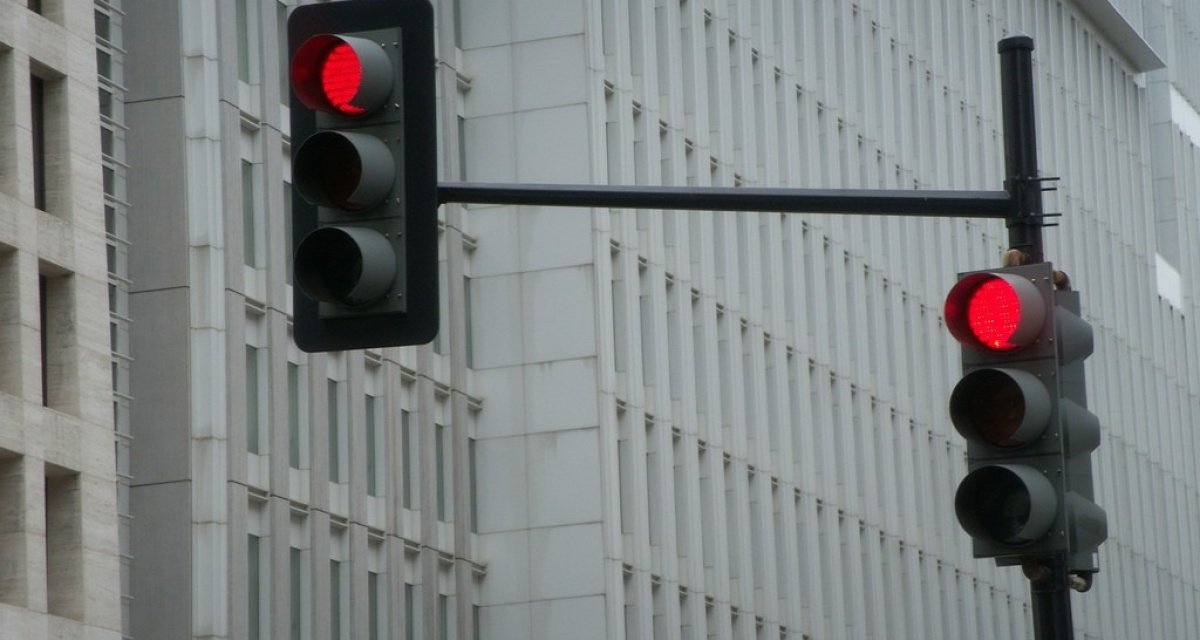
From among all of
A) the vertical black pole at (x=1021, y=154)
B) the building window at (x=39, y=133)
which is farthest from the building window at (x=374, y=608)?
the vertical black pole at (x=1021, y=154)

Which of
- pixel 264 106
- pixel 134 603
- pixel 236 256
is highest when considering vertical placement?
pixel 264 106

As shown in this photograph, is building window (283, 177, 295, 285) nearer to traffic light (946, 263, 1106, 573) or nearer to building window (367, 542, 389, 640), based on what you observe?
building window (367, 542, 389, 640)

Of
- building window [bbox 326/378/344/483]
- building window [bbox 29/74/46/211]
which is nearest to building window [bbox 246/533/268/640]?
building window [bbox 326/378/344/483]

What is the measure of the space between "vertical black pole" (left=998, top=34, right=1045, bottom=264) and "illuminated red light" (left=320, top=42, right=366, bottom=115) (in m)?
2.45

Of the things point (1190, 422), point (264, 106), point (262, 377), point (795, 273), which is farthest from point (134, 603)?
point (1190, 422)

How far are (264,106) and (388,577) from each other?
871cm

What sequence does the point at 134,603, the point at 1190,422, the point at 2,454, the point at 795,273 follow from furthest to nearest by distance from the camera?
the point at 1190,422 → the point at 795,273 → the point at 134,603 → the point at 2,454

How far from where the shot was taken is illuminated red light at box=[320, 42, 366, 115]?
8078mm

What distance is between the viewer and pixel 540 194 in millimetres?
8938

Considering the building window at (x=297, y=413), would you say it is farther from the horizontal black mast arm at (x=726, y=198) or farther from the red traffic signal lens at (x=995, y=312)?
the red traffic signal lens at (x=995, y=312)

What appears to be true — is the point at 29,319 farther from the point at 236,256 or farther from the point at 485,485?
the point at 485,485

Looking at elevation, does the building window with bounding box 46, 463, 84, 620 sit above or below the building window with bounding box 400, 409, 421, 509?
below

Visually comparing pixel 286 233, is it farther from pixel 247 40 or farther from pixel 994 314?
pixel 994 314

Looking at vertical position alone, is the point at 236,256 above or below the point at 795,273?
below
